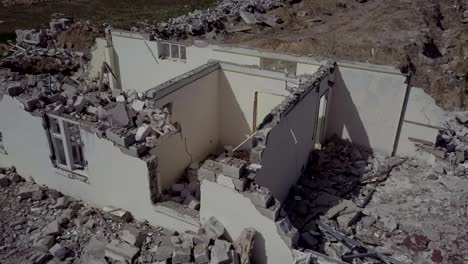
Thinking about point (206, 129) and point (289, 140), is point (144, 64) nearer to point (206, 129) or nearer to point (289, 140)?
point (206, 129)

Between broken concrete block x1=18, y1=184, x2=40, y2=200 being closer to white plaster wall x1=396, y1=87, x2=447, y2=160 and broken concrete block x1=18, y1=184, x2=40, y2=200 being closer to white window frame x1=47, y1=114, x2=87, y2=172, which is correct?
white window frame x1=47, y1=114, x2=87, y2=172

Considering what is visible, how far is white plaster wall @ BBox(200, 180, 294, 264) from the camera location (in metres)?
6.93

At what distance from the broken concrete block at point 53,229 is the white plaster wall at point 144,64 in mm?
6825

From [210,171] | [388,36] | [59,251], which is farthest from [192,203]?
[388,36]

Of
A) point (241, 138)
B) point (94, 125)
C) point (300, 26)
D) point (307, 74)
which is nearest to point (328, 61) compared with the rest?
point (307, 74)

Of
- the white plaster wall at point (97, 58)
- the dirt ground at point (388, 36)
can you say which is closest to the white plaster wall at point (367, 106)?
the dirt ground at point (388, 36)

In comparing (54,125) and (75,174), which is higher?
(54,125)

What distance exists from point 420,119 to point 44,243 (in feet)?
34.6

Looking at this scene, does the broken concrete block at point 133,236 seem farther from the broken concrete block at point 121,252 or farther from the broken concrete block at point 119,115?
the broken concrete block at point 119,115

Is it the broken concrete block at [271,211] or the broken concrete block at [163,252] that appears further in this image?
the broken concrete block at [163,252]

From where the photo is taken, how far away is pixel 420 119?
1137 cm

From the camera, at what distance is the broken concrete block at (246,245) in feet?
23.1

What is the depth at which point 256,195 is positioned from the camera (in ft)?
22.3

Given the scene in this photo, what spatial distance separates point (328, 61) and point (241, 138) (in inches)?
145
